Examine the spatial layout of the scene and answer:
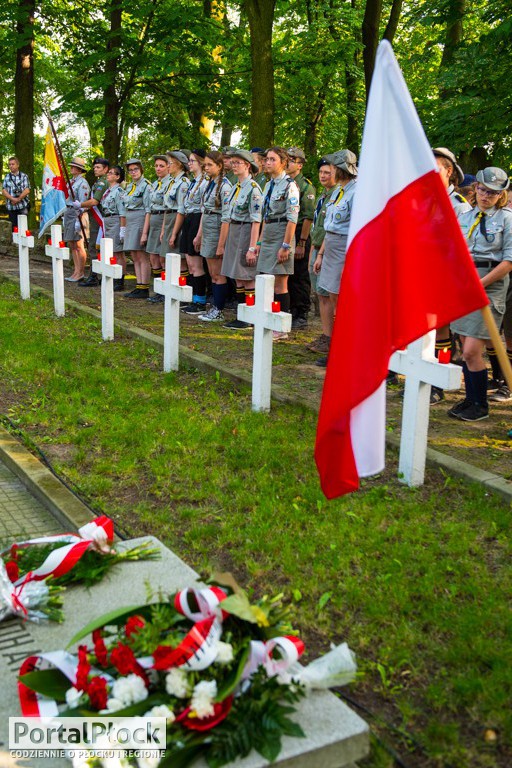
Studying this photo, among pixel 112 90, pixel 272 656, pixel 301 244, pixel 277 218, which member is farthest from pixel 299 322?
pixel 112 90

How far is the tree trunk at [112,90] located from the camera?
17469 mm

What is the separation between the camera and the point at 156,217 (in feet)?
40.7

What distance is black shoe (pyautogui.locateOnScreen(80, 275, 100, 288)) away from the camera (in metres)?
14.0

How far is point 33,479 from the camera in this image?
5668 mm

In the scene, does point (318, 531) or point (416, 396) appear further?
point (416, 396)

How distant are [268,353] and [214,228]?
446cm

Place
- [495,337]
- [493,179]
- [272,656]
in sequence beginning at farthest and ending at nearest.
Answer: [493,179] → [495,337] → [272,656]

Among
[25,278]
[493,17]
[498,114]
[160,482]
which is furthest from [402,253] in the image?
[25,278]

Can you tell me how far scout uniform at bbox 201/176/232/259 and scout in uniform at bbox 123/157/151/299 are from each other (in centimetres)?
170

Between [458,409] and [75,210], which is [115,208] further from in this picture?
[458,409]

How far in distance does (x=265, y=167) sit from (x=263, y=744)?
24.1 ft

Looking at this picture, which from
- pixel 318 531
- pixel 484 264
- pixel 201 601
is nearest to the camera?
pixel 201 601

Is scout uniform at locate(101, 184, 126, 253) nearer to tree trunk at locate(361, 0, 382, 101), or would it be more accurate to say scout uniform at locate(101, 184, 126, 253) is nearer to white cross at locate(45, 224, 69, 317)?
white cross at locate(45, 224, 69, 317)

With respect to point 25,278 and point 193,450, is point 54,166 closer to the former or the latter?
point 25,278
